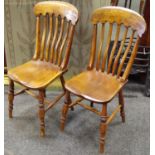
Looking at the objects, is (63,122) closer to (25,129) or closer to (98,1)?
(25,129)

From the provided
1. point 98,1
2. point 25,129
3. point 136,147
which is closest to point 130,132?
point 136,147

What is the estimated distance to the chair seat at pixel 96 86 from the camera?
1.70m

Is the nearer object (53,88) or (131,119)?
(131,119)

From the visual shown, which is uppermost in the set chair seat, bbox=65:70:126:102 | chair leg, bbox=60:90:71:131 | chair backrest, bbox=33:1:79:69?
chair backrest, bbox=33:1:79:69

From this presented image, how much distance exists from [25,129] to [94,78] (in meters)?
0.76

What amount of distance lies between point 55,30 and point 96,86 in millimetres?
610

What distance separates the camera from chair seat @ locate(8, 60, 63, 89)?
184cm

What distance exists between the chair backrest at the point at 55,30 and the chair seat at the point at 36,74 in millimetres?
60

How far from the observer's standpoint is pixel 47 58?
212 centimetres

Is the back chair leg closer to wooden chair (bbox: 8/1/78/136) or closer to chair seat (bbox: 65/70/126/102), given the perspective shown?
wooden chair (bbox: 8/1/78/136)

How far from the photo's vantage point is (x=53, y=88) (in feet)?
8.54

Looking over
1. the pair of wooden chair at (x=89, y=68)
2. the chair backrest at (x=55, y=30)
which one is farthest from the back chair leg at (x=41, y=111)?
the chair backrest at (x=55, y=30)

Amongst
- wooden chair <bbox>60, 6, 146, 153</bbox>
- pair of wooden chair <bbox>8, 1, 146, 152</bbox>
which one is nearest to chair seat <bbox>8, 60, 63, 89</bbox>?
pair of wooden chair <bbox>8, 1, 146, 152</bbox>

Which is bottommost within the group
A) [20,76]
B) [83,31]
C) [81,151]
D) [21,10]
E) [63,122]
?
[81,151]
